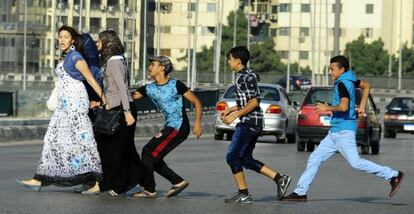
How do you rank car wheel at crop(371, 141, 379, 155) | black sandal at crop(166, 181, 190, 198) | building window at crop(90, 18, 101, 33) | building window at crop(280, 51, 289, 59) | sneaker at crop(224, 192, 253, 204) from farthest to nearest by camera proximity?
building window at crop(280, 51, 289, 59) → building window at crop(90, 18, 101, 33) → car wheel at crop(371, 141, 379, 155) → black sandal at crop(166, 181, 190, 198) → sneaker at crop(224, 192, 253, 204)

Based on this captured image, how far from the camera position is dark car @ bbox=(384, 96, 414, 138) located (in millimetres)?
47281

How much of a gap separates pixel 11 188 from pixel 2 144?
43.0 ft

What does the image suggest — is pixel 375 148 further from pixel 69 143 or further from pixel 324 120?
pixel 69 143

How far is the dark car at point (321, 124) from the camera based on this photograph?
102 feet

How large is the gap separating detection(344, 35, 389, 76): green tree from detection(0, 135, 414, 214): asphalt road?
11473 cm

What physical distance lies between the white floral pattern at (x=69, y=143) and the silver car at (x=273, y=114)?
749 inches

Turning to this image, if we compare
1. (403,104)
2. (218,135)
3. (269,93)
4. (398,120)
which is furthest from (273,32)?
(269,93)

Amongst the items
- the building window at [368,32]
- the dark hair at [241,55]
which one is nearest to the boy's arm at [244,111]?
the dark hair at [241,55]

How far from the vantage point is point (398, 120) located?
4741cm

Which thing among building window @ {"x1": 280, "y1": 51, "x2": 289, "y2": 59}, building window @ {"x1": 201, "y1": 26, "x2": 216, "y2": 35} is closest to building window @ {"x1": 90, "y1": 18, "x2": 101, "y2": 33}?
building window @ {"x1": 201, "y1": 26, "x2": 216, "y2": 35}

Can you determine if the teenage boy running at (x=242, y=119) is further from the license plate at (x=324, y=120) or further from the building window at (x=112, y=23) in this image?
the building window at (x=112, y=23)

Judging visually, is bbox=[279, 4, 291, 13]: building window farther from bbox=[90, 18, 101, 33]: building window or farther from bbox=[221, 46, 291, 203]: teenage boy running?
bbox=[221, 46, 291, 203]: teenage boy running

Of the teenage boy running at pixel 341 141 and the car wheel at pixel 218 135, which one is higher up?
the teenage boy running at pixel 341 141

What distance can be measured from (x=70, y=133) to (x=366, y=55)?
128 m
